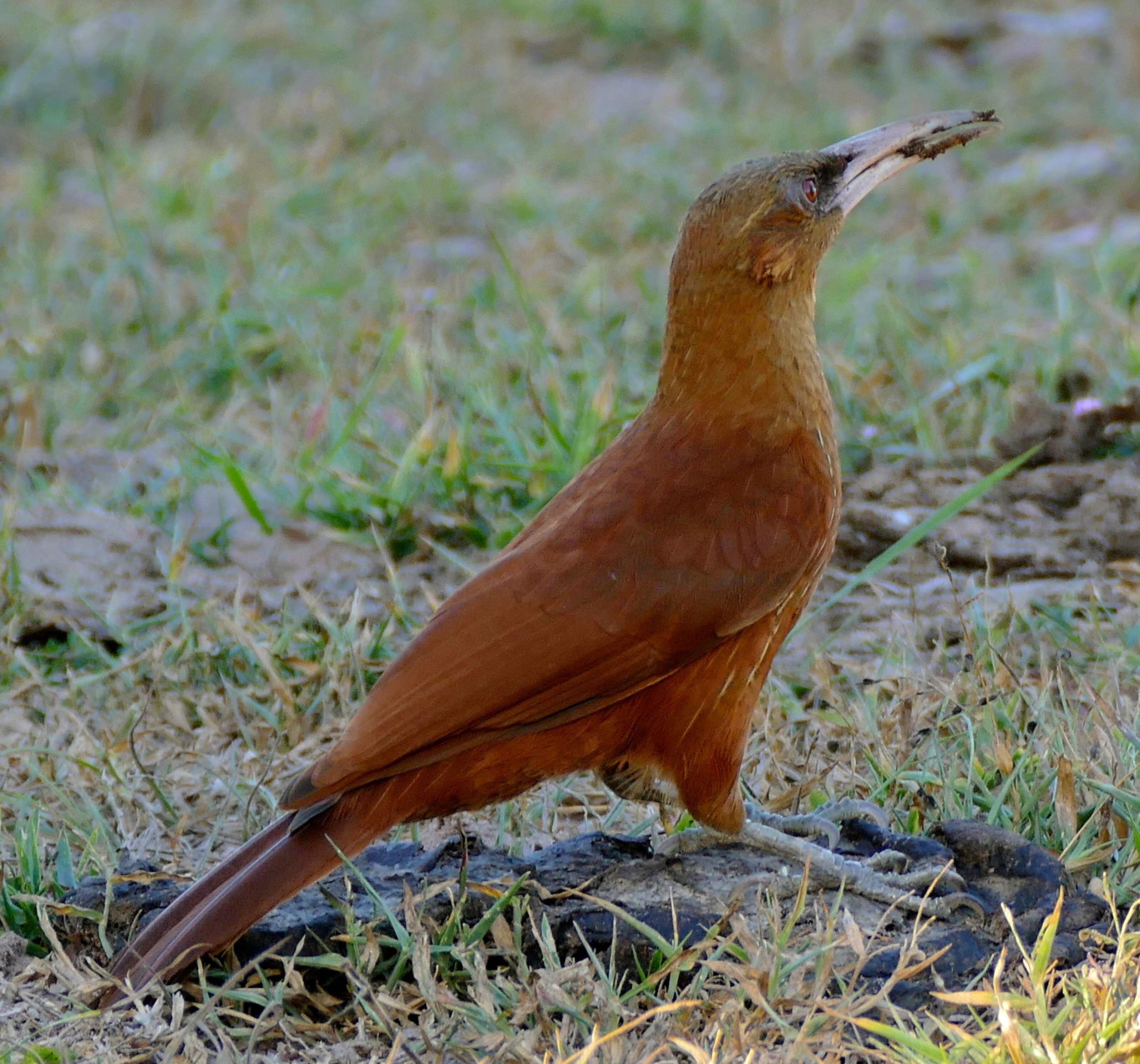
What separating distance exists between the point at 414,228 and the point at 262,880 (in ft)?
13.2

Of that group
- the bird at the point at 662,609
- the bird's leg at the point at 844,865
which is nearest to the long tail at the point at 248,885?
the bird at the point at 662,609

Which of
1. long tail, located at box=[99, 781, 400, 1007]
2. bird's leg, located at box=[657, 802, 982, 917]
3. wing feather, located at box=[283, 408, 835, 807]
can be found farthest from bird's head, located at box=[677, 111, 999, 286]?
long tail, located at box=[99, 781, 400, 1007]

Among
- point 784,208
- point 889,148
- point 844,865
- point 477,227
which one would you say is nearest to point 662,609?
point 844,865

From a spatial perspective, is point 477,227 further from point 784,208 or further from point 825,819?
point 825,819

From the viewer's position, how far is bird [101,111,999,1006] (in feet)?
8.33

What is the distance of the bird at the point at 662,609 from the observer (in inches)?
100.0

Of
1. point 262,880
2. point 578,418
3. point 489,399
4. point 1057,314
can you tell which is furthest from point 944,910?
point 1057,314

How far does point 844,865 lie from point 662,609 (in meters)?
0.49

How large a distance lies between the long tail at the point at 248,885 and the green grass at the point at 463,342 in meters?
0.10

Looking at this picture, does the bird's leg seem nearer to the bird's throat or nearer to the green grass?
the green grass

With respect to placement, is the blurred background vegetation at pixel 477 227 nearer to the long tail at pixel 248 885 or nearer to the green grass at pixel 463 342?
the green grass at pixel 463 342

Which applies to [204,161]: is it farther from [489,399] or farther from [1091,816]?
[1091,816]

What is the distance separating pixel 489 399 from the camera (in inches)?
174

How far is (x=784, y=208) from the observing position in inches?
114
